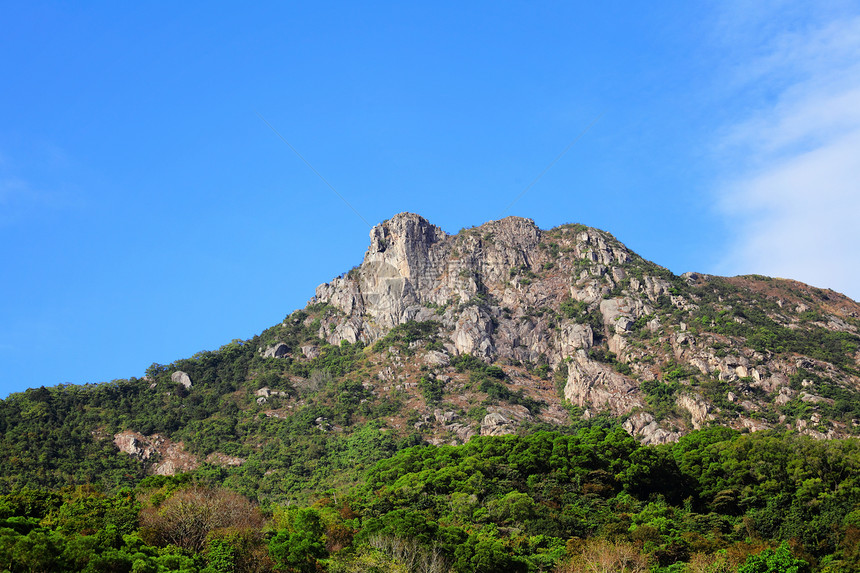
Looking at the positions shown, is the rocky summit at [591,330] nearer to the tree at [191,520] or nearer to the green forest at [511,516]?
the green forest at [511,516]

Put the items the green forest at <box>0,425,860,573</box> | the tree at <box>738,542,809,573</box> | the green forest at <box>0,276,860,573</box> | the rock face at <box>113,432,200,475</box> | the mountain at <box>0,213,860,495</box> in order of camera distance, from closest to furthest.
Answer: the tree at <box>738,542,809,573</box> < the green forest at <box>0,425,860,573</box> < the green forest at <box>0,276,860,573</box> < the mountain at <box>0,213,860,495</box> < the rock face at <box>113,432,200,475</box>

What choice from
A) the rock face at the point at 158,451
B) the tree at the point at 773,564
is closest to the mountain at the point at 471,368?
the rock face at the point at 158,451

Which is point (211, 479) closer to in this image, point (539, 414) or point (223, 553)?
point (539, 414)

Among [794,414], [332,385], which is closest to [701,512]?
[794,414]

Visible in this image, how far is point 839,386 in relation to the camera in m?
112

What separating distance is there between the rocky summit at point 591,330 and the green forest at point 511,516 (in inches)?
709

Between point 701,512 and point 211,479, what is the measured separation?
5997cm

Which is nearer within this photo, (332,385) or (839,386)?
(839,386)

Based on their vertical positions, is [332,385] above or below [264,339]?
below

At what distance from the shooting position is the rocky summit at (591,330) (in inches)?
4471

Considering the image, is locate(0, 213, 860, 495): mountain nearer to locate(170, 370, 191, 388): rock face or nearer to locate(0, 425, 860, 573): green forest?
locate(170, 370, 191, 388): rock face

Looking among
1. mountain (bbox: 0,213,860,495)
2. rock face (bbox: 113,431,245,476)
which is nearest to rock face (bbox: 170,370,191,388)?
mountain (bbox: 0,213,860,495)

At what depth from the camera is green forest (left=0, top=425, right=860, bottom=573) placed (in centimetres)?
5684

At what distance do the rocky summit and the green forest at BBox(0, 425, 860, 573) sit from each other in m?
18.0
